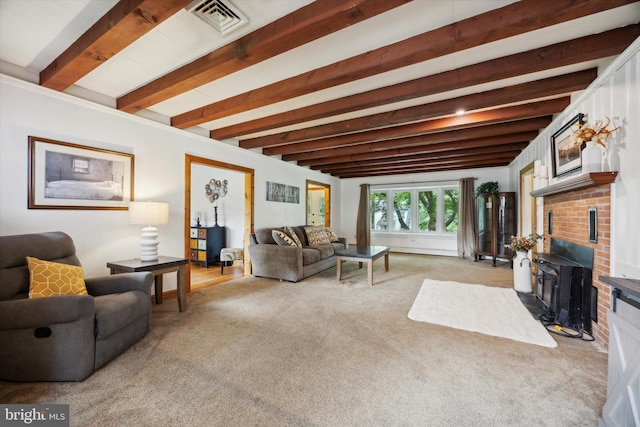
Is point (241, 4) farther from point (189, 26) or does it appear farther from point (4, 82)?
point (4, 82)

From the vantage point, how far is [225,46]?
2000 mm

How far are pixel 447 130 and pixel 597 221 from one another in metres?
2.15

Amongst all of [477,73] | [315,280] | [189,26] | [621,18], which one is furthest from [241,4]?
[315,280]

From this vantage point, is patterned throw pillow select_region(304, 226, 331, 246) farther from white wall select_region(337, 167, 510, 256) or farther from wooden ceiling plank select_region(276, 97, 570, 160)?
white wall select_region(337, 167, 510, 256)

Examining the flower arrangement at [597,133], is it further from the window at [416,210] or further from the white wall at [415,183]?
the window at [416,210]

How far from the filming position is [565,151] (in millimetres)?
2857

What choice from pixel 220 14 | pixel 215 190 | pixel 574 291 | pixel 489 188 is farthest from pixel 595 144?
pixel 215 190

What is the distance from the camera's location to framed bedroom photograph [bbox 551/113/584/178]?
2.58 m

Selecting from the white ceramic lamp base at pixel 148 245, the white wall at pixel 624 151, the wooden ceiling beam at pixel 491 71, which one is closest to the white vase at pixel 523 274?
the white wall at pixel 624 151

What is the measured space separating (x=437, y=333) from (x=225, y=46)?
3.04 metres

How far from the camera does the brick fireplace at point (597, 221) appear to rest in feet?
6.93

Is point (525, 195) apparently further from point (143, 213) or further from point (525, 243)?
point (143, 213)

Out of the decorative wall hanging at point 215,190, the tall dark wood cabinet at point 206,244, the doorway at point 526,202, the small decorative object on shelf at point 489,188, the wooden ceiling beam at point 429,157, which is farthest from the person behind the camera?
the decorative wall hanging at point 215,190

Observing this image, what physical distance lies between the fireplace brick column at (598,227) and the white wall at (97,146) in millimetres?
4562
